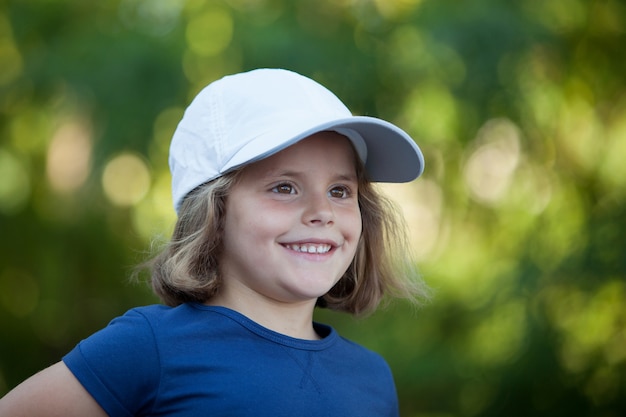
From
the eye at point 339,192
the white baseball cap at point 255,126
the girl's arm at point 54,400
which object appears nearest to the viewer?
the girl's arm at point 54,400

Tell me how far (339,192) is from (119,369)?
0.51 meters

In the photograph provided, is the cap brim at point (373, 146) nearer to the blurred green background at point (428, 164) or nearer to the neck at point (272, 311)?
the neck at point (272, 311)

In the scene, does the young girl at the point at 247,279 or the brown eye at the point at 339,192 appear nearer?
the young girl at the point at 247,279

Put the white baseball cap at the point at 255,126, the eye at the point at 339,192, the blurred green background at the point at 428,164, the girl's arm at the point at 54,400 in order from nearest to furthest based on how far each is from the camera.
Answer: the girl's arm at the point at 54,400 → the white baseball cap at the point at 255,126 → the eye at the point at 339,192 → the blurred green background at the point at 428,164

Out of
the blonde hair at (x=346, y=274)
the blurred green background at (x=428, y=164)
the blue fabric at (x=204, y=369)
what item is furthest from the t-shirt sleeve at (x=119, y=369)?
the blurred green background at (x=428, y=164)

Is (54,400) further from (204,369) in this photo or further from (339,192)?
(339,192)

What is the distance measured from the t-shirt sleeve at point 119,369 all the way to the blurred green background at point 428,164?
1225 millimetres

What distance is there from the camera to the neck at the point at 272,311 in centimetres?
145

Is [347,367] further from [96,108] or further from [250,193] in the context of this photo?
[96,108]

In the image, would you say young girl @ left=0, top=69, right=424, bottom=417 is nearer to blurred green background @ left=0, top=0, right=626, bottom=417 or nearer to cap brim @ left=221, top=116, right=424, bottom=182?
cap brim @ left=221, top=116, right=424, bottom=182

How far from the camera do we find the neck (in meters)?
1.45

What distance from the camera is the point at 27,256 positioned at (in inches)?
109

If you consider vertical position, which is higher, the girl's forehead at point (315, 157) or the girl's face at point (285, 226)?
the girl's forehead at point (315, 157)

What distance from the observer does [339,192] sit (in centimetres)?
150
